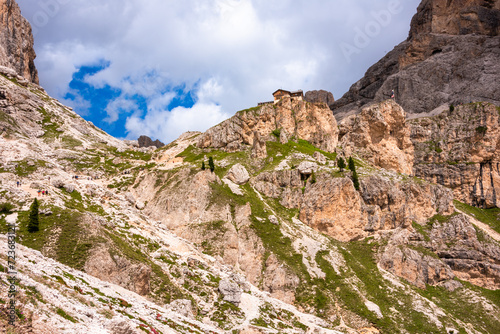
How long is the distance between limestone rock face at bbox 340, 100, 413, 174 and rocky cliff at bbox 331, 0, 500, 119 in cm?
5606

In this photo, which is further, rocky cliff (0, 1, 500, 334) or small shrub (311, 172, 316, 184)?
small shrub (311, 172, 316, 184)

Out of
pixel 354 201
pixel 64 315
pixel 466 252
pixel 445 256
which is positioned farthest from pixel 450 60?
pixel 64 315

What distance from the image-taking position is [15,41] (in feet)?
485

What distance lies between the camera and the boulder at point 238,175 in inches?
3487

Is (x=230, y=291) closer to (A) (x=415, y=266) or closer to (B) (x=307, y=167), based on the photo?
(A) (x=415, y=266)

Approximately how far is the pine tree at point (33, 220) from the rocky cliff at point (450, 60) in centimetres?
17310

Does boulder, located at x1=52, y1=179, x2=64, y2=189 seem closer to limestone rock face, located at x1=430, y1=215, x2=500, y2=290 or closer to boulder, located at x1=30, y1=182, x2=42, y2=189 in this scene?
boulder, located at x1=30, y1=182, x2=42, y2=189

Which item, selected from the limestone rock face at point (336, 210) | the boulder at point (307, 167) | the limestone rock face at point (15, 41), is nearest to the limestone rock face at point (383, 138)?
the boulder at point (307, 167)

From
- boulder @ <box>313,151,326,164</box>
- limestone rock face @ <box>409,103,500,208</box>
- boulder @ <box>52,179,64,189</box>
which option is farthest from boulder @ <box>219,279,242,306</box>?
limestone rock face @ <box>409,103,500,208</box>

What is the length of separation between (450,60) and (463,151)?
251 ft

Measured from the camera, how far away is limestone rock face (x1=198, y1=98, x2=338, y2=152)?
112 meters

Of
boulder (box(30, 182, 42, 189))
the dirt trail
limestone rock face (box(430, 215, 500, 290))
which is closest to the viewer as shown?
boulder (box(30, 182, 42, 189))

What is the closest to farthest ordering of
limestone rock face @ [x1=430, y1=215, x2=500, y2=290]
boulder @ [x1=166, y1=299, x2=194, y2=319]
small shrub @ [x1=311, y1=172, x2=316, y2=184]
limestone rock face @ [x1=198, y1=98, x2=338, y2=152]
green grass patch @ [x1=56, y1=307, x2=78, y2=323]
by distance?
green grass patch @ [x1=56, y1=307, x2=78, y2=323]
boulder @ [x1=166, y1=299, x2=194, y2=319]
limestone rock face @ [x1=430, y1=215, x2=500, y2=290]
small shrub @ [x1=311, y1=172, x2=316, y2=184]
limestone rock face @ [x1=198, y1=98, x2=338, y2=152]

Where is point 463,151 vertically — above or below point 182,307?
above
